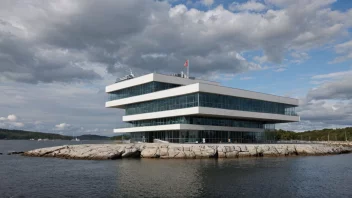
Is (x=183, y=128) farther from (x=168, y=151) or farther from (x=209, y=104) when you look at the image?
(x=168, y=151)

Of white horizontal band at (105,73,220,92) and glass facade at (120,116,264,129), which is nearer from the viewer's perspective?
glass facade at (120,116,264,129)

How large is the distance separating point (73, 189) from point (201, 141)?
131 feet

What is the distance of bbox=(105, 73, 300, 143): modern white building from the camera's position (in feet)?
209

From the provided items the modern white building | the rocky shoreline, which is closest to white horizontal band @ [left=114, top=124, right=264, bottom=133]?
the modern white building

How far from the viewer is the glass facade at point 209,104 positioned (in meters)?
62.8

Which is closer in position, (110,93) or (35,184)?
(35,184)

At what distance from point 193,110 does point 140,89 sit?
17450mm

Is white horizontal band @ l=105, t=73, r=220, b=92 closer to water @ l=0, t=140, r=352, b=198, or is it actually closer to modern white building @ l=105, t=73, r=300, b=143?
modern white building @ l=105, t=73, r=300, b=143

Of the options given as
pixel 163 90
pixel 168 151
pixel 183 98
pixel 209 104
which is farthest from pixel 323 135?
pixel 168 151

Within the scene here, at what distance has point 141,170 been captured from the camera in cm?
3875

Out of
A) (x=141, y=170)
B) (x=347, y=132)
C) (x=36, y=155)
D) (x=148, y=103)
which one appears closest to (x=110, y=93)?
(x=148, y=103)

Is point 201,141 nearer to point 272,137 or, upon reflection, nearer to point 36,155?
point 272,137

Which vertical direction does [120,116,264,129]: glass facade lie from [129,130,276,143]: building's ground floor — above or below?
above

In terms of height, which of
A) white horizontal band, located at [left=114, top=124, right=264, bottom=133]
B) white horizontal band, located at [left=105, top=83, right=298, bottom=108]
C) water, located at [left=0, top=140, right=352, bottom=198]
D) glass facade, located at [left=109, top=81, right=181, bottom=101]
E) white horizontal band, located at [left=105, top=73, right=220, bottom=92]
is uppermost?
white horizontal band, located at [left=105, top=73, right=220, bottom=92]
